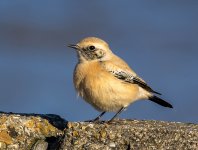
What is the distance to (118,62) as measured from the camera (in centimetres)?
808

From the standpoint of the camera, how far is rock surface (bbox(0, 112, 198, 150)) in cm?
477

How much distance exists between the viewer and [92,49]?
8102 mm

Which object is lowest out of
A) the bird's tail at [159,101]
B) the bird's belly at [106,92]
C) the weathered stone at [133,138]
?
the weathered stone at [133,138]

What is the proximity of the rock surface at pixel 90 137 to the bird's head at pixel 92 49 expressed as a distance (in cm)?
275

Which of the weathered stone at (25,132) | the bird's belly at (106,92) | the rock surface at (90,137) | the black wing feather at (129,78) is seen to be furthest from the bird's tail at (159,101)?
the rock surface at (90,137)

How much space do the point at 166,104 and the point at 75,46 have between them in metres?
1.80

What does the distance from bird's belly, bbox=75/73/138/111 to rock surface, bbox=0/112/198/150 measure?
6.50 feet

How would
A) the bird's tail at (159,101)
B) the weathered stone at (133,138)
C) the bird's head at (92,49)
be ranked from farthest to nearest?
the bird's tail at (159,101) < the bird's head at (92,49) < the weathered stone at (133,138)

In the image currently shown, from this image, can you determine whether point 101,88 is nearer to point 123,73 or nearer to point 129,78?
point 123,73

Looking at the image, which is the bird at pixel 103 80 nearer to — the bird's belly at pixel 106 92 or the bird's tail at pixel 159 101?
the bird's belly at pixel 106 92

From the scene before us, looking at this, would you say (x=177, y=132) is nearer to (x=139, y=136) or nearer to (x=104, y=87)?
(x=139, y=136)

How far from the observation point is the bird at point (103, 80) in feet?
24.6

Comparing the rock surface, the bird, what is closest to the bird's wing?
the bird

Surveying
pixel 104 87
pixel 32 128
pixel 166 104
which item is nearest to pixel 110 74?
pixel 104 87
